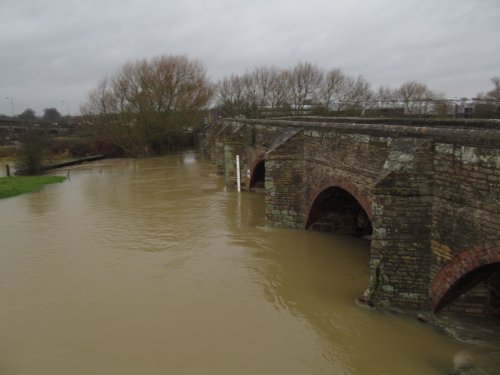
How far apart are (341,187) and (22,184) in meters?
21.5

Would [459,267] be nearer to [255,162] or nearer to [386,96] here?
[255,162]

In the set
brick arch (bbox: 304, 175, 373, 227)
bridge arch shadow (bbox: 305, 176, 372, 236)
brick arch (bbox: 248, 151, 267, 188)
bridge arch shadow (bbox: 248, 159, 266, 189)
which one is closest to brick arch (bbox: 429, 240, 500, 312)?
brick arch (bbox: 304, 175, 373, 227)

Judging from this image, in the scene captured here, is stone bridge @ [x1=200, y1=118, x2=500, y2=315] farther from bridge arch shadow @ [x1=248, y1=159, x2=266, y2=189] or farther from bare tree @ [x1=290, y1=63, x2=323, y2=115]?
bare tree @ [x1=290, y1=63, x2=323, y2=115]

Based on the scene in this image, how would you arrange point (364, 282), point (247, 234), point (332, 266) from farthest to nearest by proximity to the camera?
point (247, 234) < point (332, 266) < point (364, 282)

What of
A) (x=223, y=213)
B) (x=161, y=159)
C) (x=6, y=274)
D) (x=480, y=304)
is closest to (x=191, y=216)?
(x=223, y=213)

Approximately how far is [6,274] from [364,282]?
335 inches

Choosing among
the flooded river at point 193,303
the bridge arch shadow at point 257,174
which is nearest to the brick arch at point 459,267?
the flooded river at point 193,303

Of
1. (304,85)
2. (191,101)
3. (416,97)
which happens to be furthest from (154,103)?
(416,97)

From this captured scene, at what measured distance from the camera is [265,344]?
22.2ft

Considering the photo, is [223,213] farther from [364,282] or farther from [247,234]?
[364,282]

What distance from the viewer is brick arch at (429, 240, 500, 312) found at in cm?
566

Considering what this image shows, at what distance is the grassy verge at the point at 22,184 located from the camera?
22342 millimetres

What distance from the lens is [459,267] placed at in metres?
6.21

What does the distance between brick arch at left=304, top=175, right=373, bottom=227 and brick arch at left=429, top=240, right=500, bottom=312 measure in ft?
5.88
